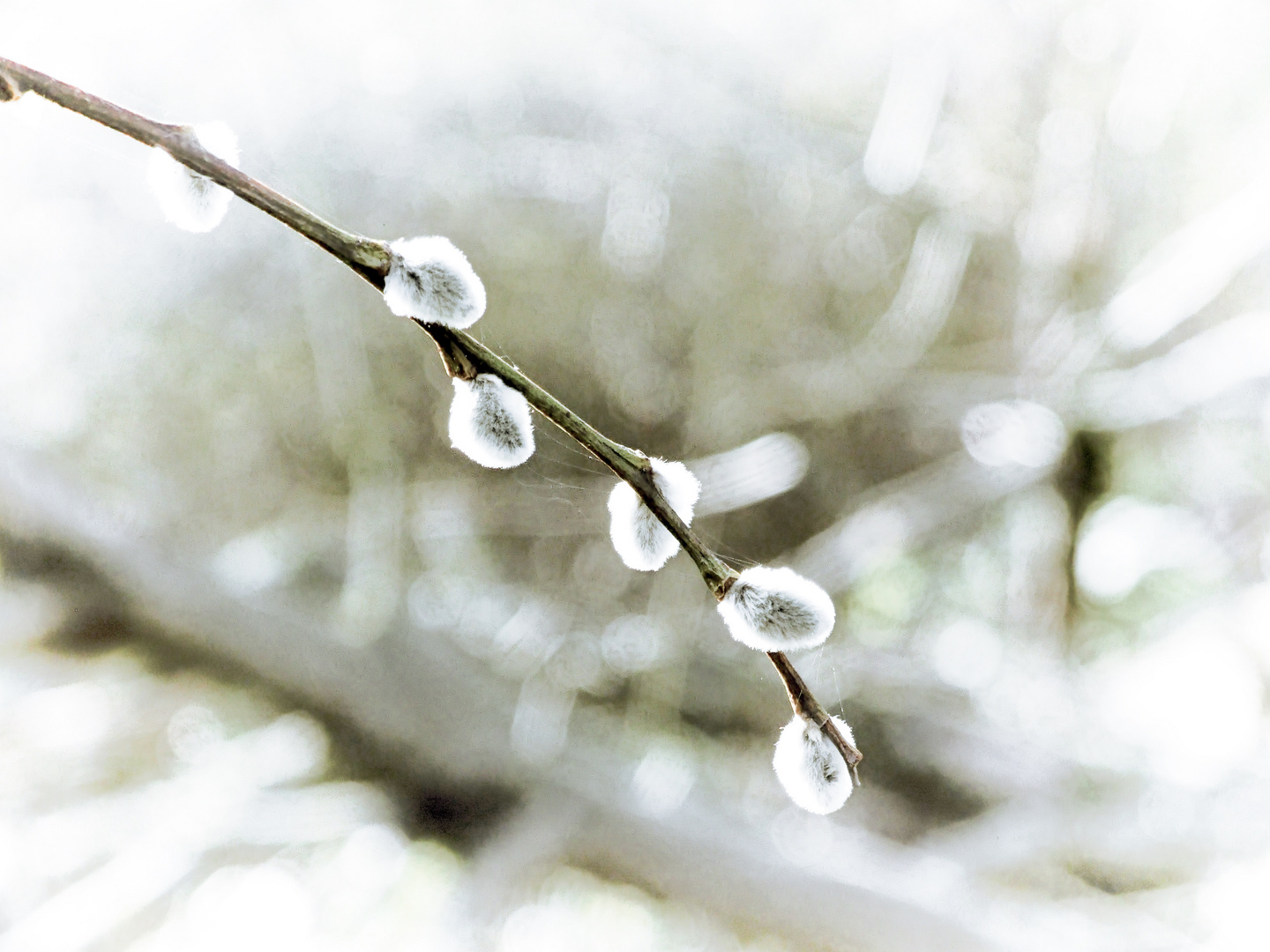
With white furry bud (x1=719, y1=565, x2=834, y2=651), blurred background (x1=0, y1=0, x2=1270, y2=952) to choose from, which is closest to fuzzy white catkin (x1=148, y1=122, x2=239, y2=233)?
white furry bud (x1=719, y1=565, x2=834, y2=651)

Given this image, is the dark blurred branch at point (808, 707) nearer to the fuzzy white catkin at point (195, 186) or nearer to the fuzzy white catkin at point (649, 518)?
the fuzzy white catkin at point (649, 518)

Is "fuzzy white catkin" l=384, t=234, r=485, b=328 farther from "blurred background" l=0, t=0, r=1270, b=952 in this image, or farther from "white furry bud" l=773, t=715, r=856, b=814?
"blurred background" l=0, t=0, r=1270, b=952

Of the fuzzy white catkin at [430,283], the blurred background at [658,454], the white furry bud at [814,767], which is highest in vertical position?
the blurred background at [658,454]

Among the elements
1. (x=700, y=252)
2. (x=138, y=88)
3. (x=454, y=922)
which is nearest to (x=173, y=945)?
(x=454, y=922)

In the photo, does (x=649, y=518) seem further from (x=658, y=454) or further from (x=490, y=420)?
(x=658, y=454)

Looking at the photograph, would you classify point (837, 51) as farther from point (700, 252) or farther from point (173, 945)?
point (173, 945)

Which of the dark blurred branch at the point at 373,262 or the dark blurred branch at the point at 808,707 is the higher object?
the dark blurred branch at the point at 373,262

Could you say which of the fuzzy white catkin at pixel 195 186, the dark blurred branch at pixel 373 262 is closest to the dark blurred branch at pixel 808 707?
the dark blurred branch at pixel 373 262
